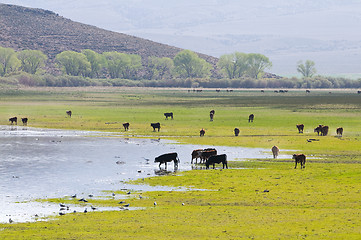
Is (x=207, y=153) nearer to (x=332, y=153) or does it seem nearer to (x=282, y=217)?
(x=332, y=153)

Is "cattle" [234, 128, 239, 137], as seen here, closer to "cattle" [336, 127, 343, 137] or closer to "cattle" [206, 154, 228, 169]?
"cattle" [336, 127, 343, 137]

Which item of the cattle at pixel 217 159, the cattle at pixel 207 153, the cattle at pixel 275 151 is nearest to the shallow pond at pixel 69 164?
the cattle at pixel 207 153

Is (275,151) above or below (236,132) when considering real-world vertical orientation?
below

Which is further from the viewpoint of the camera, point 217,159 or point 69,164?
point 69,164

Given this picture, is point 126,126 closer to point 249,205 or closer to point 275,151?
point 275,151

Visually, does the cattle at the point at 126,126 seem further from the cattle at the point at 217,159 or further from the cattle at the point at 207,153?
the cattle at the point at 217,159

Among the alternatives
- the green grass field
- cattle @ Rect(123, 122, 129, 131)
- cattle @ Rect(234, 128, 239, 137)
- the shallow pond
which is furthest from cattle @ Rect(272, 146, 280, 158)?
cattle @ Rect(123, 122, 129, 131)

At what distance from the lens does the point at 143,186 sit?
29938mm

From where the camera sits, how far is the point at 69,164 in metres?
37.7

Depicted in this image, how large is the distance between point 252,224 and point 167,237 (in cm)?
312

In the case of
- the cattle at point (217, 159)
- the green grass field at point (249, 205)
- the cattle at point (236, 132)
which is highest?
the cattle at point (236, 132)

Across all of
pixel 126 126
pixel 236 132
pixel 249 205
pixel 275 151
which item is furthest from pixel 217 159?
pixel 126 126

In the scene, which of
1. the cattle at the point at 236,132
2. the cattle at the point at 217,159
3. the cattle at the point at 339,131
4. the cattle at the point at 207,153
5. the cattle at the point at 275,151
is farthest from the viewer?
the cattle at the point at 236,132

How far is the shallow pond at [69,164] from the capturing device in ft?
89.8
